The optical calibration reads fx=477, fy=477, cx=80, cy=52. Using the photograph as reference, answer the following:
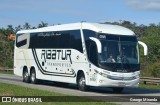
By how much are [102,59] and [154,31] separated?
71033 millimetres

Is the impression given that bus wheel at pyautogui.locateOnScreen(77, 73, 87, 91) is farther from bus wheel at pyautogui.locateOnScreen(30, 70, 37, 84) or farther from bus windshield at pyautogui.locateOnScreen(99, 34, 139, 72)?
bus wheel at pyautogui.locateOnScreen(30, 70, 37, 84)

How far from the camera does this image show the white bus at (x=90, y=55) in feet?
77.4

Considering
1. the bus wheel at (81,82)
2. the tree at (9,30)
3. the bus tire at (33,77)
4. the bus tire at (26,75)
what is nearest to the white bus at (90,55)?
the bus wheel at (81,82)

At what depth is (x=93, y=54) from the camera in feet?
78.5

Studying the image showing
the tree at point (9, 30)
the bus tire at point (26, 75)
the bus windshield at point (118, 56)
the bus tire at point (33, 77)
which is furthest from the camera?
the tree at point (9, 30)

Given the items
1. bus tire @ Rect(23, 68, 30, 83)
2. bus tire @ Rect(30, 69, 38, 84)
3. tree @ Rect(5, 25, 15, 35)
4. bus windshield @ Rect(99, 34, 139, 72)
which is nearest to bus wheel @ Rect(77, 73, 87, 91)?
bus windshield @ Rect(99, 34, 139, 72)

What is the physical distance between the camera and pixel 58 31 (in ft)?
93.9

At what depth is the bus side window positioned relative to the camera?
933 inches

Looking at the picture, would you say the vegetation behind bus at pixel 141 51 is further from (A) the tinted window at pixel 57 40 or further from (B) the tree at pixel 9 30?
(A) the tinted window at pixel 57 40

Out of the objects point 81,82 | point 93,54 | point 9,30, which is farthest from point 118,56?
point 9,30

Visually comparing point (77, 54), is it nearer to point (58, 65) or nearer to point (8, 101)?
point (58, 65)

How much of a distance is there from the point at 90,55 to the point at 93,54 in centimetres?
31

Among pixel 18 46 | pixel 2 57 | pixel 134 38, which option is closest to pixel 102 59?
pixel 134 38

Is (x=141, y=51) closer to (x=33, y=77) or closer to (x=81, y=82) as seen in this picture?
(x=33, y=77)
